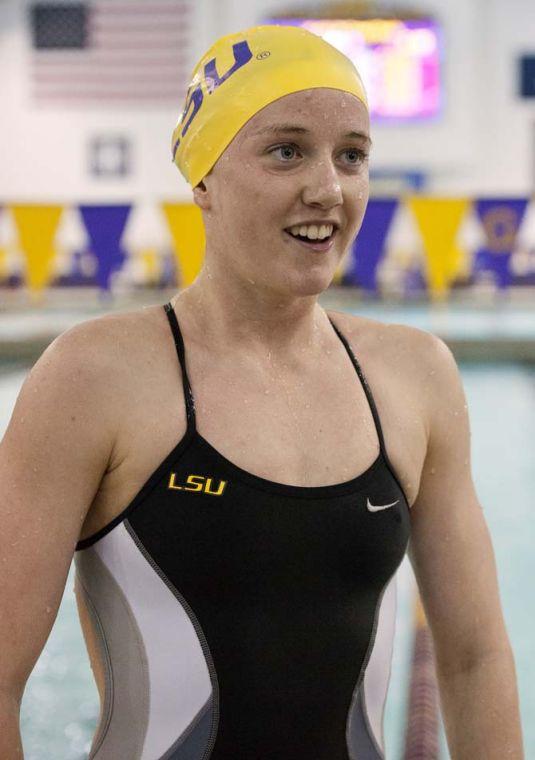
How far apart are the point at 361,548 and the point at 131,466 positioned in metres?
0.29

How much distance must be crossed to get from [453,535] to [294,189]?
0.51 meters

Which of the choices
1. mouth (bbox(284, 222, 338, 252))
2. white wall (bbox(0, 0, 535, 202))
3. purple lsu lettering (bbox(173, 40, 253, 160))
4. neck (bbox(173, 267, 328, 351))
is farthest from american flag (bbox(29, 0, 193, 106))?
mouth (bbox(284, 222, 338, 252))

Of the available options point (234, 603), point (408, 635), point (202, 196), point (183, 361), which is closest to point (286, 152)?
point (202, 196)

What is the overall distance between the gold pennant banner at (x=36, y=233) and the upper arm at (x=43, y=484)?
860 centimetres

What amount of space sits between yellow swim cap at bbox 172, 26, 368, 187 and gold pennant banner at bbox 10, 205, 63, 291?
840cm

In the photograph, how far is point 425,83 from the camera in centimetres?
2105

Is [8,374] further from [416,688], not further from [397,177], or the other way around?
[397,177]

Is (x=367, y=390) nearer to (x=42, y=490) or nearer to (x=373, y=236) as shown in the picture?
(x=42, y=490)

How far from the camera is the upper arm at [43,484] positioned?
3.77ft

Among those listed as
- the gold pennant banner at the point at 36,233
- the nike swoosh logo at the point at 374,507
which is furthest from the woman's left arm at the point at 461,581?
the gold pennant banner at the point at 36,233

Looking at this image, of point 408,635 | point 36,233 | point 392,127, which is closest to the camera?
point 408,635

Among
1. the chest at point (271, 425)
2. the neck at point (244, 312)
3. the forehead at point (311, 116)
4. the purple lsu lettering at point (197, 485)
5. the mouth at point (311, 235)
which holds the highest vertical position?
the forehead at point (311, 116)

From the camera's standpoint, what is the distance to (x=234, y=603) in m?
1.22

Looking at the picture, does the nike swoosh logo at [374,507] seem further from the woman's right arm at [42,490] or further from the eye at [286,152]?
the eye at [286,152]
